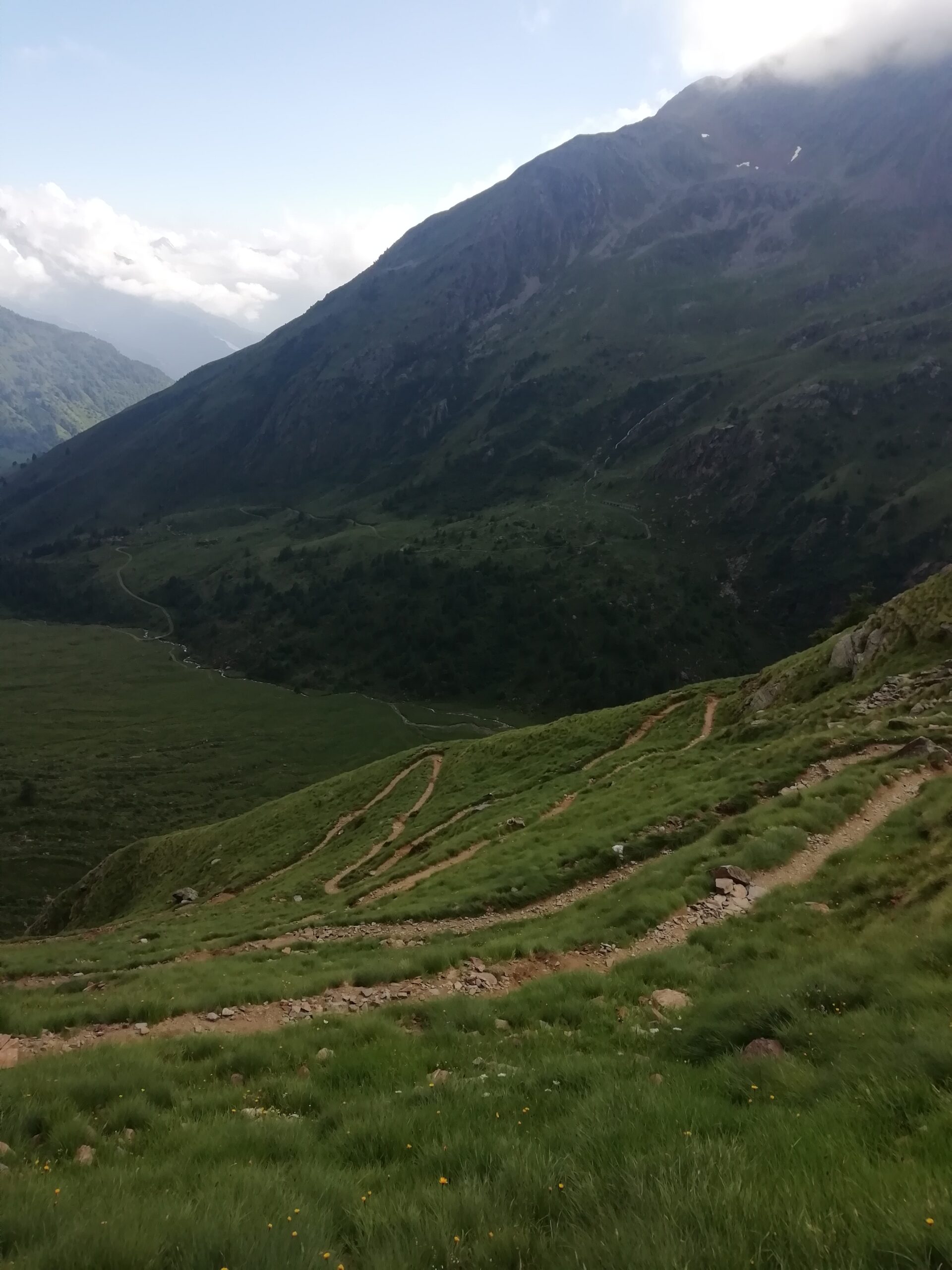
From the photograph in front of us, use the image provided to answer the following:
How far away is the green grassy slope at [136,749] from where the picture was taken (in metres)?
94.2

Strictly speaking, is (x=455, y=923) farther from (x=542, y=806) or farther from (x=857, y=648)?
(x=857, y=648)

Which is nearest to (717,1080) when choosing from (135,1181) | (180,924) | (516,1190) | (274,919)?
(516,1190)

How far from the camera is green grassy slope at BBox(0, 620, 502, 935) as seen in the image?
9425 centimetres

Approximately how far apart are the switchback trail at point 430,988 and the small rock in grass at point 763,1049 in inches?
227

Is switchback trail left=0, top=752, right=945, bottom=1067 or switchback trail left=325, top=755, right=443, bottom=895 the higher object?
switchback trail left=0, top=752, right=945, bottom=1067

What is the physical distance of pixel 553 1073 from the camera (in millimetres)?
8336

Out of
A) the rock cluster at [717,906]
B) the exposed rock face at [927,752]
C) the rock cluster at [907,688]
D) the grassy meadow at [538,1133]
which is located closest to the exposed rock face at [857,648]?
the rock cluster at [907,688]

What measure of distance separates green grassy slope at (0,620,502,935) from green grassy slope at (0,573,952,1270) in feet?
262

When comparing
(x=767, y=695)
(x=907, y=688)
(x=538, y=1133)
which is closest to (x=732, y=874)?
(x=538, y=1133)

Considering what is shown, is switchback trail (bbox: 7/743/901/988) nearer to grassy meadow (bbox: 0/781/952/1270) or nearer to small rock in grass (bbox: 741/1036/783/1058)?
grassy meadow (bbox: 0/781/952/1270)

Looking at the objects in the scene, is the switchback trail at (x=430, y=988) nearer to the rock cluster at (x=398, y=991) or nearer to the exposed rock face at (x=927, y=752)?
the rock cluster at (x=398, y=991)

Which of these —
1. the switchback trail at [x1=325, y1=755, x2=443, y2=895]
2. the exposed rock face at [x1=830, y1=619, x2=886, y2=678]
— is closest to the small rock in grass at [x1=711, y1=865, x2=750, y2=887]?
the switchback trail at [x1=325, y1=755, x2=443, y2=895]

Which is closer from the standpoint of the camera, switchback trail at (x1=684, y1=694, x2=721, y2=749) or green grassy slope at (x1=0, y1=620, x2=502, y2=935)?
switchback trail at (x1=684, y1=694, x2=721, y2=749)

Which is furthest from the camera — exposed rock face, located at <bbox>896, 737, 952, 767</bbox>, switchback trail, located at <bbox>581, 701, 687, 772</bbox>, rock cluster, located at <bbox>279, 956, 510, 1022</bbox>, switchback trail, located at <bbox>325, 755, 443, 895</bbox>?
switchback trail, located at <bbox>581, 701, 687, 772</bbox>
